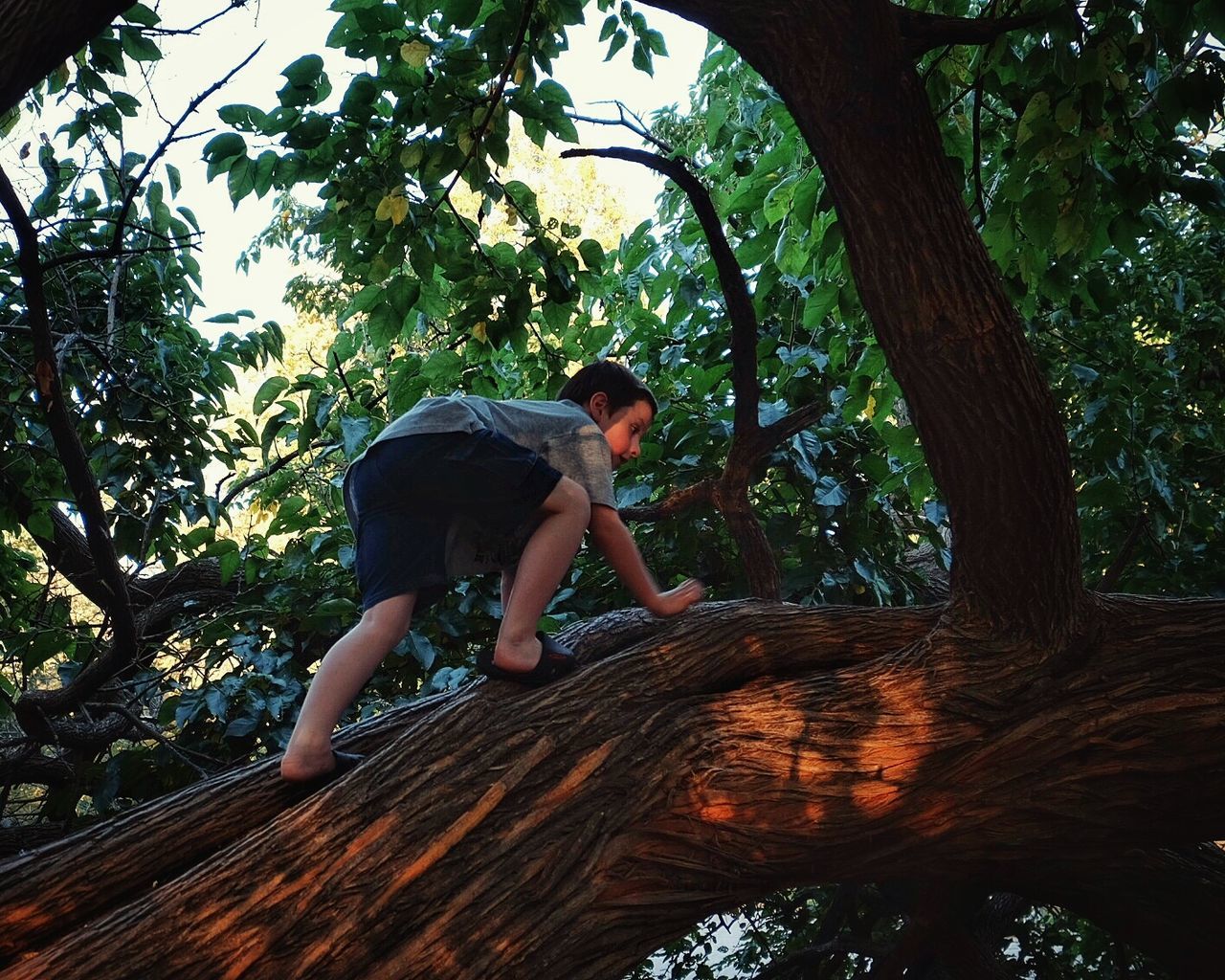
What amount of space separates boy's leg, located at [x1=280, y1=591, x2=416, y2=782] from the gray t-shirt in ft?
0.61

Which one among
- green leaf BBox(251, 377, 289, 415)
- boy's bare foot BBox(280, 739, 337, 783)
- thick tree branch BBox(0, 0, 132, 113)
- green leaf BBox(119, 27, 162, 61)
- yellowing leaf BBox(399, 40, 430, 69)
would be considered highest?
green leaf BBox(119, 27, 162, 61)

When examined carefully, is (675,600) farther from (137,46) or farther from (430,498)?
(137,46)

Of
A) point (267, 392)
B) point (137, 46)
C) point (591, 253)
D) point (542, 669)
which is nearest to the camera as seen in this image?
point (542, 669)

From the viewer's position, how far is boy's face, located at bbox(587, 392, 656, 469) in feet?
9.00

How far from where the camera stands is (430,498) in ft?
7.80

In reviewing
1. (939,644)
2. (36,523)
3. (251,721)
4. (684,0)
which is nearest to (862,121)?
(684,0)

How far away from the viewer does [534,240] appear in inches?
123

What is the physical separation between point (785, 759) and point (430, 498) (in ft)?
3.20

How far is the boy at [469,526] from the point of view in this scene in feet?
7.52

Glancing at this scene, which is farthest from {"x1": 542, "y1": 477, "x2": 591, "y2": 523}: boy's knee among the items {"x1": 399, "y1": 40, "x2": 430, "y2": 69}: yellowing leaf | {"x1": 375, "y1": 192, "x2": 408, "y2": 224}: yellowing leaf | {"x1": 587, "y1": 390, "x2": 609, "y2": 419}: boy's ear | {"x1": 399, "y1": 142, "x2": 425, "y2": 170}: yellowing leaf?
{"x1": 399, "y1": 40, "x2": 430, "y2": 69}: yellowing leaf

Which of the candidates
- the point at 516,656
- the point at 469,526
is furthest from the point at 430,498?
the point at 516,656

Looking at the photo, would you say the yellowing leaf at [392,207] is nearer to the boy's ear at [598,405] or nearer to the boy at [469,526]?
the boy at [469,526]

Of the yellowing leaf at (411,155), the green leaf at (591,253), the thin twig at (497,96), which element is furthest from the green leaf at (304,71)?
the green leaf at (591,253)

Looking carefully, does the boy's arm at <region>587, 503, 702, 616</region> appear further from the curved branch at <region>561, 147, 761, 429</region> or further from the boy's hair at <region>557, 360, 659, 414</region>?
the curved branch at <region>561, 147, 761, 429</region>
